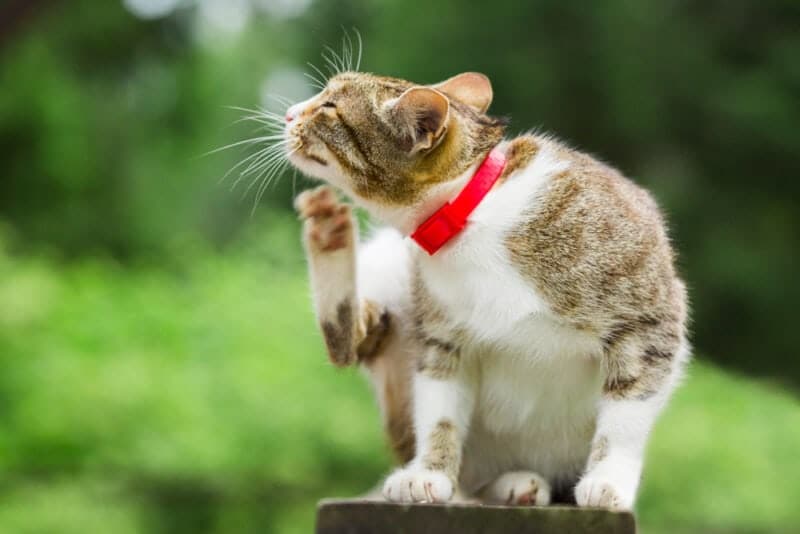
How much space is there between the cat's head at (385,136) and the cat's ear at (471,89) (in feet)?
0.17

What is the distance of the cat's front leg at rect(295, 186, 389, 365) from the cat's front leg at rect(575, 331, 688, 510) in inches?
24.6

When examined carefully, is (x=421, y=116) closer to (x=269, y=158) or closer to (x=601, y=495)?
(x=269, y=158)

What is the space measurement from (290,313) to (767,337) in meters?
2.65

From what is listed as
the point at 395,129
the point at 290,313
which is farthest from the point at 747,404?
the point at 395,129

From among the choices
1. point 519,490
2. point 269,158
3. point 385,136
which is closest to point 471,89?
point 385,136

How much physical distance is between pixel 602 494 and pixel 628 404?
0.19 m

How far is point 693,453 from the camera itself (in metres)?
5.34

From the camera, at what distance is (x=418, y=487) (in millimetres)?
2045

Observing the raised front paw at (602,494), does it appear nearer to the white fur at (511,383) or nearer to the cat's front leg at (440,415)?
the white fur at (511,383)

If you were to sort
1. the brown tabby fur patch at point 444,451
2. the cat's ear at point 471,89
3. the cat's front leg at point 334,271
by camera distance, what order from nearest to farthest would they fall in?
the brown tabby fur patch at point 444,451 → the cat's ear at point 471,89 → the cat's front leg at point 334,271

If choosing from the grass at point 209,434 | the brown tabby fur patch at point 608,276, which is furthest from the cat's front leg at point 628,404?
the grass at point 209,434

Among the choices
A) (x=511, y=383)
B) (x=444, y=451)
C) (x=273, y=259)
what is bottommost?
(x=444, y=451)

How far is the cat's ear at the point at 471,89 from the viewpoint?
2316 millimetres

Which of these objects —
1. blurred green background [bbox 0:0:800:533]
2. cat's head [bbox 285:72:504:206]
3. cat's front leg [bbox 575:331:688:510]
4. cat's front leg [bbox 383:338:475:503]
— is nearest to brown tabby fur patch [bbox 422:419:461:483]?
cat's front leg [bbox 383:338:475:503]
